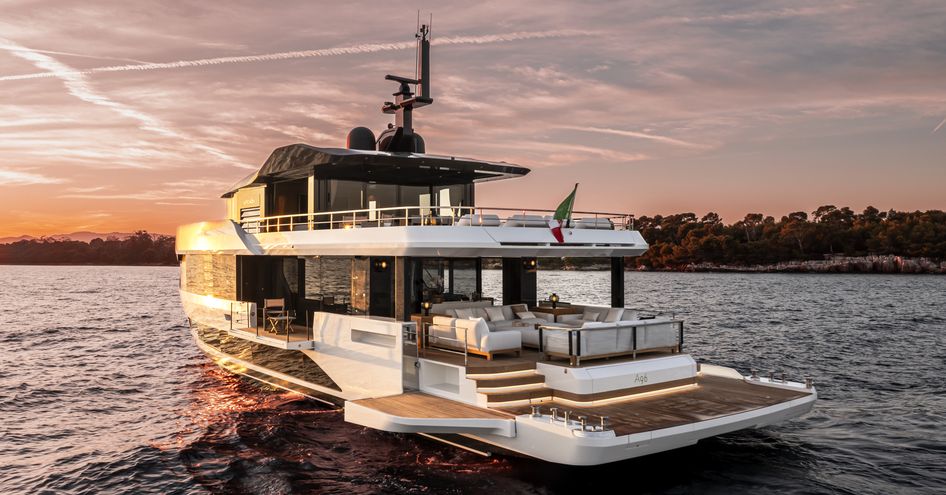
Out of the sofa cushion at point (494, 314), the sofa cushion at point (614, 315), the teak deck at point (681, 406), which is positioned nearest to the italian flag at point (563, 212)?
the sofa cushion at point (614, 315)

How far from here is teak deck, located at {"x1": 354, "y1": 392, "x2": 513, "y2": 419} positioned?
38.4ft

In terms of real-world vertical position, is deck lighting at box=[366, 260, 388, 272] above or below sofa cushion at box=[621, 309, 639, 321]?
above

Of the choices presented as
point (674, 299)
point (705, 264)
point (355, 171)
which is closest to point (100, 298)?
point (674, 299)

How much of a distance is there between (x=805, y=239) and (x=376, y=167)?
527 ft

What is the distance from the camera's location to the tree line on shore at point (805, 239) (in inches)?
5812

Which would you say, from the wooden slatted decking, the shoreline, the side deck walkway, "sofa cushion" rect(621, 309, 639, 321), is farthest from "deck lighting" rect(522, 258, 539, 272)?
the shoreline

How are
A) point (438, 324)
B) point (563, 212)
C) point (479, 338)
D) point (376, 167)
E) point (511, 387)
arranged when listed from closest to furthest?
point (511, 387), point (479, 338), point (438, 324), point (563, 212), point (376, 167)

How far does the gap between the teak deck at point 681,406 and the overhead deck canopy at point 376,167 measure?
307 inches

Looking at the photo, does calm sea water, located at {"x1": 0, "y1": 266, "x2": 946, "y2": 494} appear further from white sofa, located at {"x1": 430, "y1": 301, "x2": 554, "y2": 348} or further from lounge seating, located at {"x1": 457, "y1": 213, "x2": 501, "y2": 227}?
lounge seating, located at {"x1": 457, "y1": 213, "x2": 501, "y2": 227}

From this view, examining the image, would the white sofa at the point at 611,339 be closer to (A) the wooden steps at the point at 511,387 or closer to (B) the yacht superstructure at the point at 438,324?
(B) the yacht superstructure at the point at 438,324

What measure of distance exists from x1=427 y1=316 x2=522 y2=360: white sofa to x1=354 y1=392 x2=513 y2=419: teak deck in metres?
1.29

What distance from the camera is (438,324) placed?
1484cm

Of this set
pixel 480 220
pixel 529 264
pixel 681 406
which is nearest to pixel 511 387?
pixel 681 406

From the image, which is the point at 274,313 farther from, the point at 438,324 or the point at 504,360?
the point at 504,360
